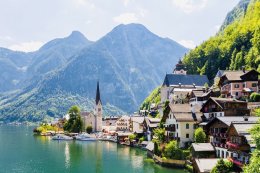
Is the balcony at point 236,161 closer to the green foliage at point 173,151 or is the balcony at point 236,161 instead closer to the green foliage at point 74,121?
the green foliage at point 173,151

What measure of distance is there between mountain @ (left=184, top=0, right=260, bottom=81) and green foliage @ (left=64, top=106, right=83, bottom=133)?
5317 centimetres

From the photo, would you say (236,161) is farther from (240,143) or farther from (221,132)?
(221,132)

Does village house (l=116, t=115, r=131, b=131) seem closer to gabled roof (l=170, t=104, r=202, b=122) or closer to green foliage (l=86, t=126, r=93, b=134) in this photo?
green foliage (l=86, t=126, r=93, b=134)

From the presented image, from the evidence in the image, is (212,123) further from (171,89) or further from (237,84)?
(171,89)

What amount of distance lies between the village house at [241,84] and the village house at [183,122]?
17116 millimetres

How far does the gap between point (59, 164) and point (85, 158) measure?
10.8 meters

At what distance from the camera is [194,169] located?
5528cm

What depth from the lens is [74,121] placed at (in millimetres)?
161750

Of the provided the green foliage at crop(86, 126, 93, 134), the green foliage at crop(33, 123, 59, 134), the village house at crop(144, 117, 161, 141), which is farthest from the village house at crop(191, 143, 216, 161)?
the green foliage at crop(33, 123, 59, 134)

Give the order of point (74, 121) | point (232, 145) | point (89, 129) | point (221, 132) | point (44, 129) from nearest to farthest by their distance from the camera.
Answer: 1. point (232, 145)
2. point (221, 132)
3. point (74, 121)
4. point (89, 129)
5. point (44, 129)

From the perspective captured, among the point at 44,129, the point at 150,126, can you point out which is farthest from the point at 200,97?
the point at 44,129

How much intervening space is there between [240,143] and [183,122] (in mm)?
21096

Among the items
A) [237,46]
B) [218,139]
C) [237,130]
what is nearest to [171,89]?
[237,46]

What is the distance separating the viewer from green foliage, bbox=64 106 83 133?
522 feet
